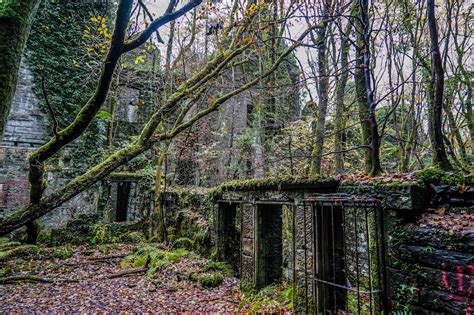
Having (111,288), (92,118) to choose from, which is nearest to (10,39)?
(92,118)

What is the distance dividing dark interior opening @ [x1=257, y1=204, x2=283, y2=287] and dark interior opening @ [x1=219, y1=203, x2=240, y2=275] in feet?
4.57

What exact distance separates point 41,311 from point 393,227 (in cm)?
625

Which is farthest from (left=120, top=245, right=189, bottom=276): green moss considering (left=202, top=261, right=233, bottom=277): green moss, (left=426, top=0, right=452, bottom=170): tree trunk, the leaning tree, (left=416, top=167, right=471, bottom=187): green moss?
(left=426, top=0, right=452, bottom=170): tree trunk

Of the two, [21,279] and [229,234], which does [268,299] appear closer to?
[229,234]

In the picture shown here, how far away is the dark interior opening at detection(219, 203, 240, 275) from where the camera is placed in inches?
296

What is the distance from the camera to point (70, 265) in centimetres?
815

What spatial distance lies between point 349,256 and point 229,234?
430cm

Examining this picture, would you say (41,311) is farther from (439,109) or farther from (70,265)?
(439,109)

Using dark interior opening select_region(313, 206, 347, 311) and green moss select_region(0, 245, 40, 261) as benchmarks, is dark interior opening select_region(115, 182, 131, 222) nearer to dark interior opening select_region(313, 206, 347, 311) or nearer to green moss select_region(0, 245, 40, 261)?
green moss select_region(0, 245, 40, 261)

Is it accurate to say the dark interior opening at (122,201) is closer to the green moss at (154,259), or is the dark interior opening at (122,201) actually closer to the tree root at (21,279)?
the green moss at (154,259)

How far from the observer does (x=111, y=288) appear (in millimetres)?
6621

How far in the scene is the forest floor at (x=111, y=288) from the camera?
5.56 metres

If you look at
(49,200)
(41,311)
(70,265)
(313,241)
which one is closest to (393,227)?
(313,241)

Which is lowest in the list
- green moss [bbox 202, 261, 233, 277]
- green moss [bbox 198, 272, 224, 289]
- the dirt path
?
the dirt path
